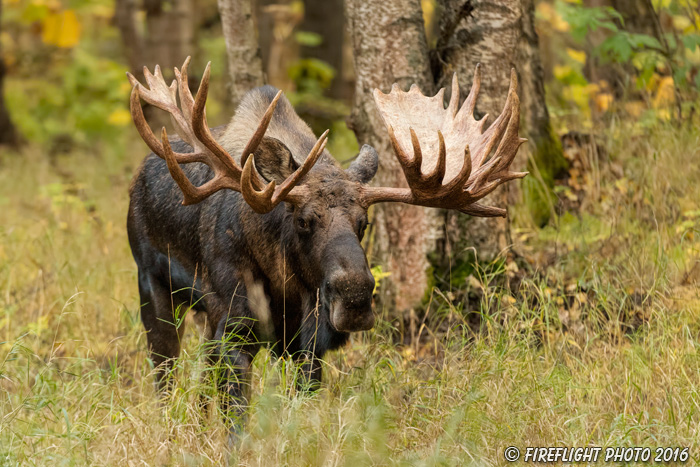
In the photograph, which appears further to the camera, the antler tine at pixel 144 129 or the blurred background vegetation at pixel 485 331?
the antler tine at pixel 144 129

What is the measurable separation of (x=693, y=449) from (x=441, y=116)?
238 cm

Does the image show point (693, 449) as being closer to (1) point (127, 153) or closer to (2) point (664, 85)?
(2) point (664, 85)

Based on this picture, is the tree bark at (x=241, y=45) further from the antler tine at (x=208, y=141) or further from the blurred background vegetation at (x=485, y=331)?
the antler tine at (x=208, y=141)

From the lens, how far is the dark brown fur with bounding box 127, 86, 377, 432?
4.30 m

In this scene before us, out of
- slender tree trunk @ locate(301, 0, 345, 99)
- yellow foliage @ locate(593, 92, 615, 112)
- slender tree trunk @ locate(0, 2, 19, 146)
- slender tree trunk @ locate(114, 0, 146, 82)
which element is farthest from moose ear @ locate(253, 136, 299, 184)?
slender tree trunk @ locate(301, 0, 345, 99)

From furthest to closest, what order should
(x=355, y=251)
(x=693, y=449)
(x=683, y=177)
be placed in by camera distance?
(x=683, y=177) → (x=355, y=251) → (x=693, y=449)

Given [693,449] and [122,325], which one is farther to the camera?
[122,325]

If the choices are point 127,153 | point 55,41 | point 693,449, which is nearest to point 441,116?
point 693,449

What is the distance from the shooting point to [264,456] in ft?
12.6

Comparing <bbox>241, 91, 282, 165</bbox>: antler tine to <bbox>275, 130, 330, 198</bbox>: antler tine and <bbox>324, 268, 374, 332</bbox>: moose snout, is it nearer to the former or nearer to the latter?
<bbox>275, 130, 330, 198</bbox>: antler tine

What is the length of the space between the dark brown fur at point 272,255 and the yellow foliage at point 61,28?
13217 millimetres

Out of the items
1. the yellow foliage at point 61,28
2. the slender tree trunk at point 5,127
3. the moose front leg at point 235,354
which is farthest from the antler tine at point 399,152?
the yellow foliage at point 61,28

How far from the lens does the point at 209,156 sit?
4637 mm

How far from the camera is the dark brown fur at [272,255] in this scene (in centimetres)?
430
